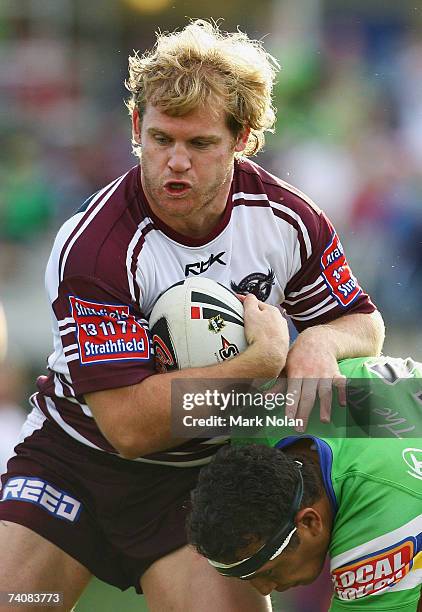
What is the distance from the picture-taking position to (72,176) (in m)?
7.42

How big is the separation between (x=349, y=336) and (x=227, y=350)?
473 millimetres

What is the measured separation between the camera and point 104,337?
10.2ft

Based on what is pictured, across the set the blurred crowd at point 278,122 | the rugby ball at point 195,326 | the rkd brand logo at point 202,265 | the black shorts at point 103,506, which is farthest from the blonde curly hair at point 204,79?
the blurred crowd at point 278,122

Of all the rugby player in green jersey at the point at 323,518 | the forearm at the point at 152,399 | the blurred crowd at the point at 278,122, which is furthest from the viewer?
the blurred crowd at the point at 278,122

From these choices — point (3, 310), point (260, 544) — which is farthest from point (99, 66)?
point (260, 544)

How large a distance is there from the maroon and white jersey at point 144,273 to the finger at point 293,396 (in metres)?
0.31

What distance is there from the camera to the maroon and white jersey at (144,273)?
3105 millimetres

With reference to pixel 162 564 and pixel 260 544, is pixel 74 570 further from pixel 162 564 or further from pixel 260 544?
pixel 260 544

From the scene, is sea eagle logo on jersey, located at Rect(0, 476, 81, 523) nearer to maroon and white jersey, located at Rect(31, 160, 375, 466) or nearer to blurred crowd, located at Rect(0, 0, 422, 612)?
maroon and white jersey, located at Rect(31, 160, 375, 466)

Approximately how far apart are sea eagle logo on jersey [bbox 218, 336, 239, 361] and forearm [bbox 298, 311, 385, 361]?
25cm

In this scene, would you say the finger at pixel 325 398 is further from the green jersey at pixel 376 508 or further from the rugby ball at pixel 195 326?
the rugby ball at pixel 195 326

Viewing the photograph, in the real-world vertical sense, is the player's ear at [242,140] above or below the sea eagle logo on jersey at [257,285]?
above

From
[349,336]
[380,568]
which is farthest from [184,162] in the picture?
[380,568]

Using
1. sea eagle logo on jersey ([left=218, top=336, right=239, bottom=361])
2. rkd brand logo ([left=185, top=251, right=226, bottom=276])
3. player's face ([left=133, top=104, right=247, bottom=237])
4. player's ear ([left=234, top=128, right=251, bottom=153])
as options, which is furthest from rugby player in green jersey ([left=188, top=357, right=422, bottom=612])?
player's ear ([left=234, top=128, right=251, bottom=153])
